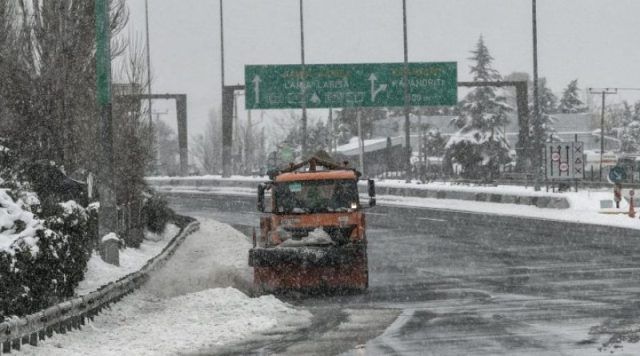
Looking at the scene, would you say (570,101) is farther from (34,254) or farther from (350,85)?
(34,254)

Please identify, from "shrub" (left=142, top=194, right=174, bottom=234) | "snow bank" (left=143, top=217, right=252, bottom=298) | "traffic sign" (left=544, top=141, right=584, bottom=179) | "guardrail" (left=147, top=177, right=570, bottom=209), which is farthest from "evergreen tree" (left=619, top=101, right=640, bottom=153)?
"shrub" (left=142, top=194, right=174, bottom=234)

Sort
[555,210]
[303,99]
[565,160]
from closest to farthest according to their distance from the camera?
[555,210], [565,160], [303,99]

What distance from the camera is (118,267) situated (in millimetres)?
19016

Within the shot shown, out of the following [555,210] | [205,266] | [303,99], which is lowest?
[205,266]

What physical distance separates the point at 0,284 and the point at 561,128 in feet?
426

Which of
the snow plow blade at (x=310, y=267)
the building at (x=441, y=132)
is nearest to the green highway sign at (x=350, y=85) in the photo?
the snow plow blade at (x=310, y=267)

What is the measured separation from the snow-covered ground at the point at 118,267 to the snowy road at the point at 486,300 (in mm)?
3362

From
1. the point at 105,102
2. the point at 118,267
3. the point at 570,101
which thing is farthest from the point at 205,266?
the point at 570,101

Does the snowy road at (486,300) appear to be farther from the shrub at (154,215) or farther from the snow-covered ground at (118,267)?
the shrub at (154,215)

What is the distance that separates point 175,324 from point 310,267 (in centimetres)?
416

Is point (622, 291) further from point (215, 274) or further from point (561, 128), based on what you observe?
point (561, 128)

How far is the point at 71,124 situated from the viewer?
74.6ft

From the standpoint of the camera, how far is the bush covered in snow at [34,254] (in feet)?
37.7

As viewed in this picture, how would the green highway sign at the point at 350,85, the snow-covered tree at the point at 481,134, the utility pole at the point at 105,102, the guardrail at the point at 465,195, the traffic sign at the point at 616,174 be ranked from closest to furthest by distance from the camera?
the utility pole at the point at 105,102 < the traffic sign at the point at 616,174 < the guardrail at the point at 465,195 < the green highway sign at the point at 350,85 < the snow-covered tree at the point at 481,134
